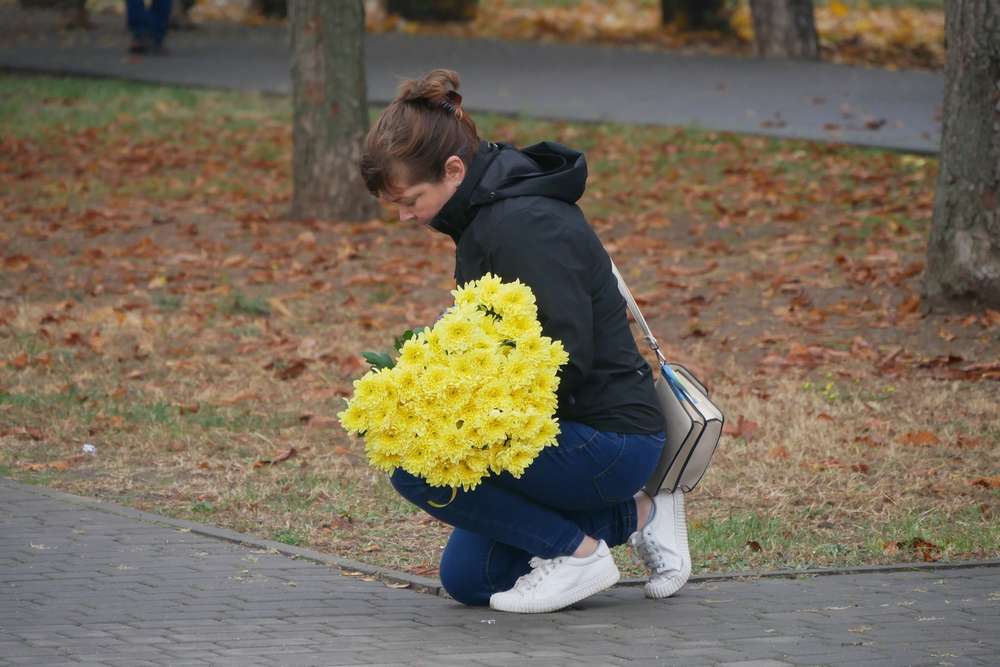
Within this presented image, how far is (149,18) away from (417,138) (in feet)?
52.6

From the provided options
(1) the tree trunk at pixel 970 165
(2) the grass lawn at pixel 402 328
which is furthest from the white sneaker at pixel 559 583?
(1) the tree trunk at pixel 970 165

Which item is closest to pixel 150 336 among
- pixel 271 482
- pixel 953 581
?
pixel 271 482

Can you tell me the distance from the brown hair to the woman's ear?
0.04 ft

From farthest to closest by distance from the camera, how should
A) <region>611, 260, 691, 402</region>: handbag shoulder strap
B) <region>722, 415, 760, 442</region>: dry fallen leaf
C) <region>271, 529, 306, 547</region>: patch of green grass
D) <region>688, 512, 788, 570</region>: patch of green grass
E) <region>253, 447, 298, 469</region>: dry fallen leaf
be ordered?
<region>722, 415, 760, 442</region>: dry fallen leaf → <region>253, 447, 298, 469</region>: dry fallen leaf → <region>271, 529, 306, 547</region>: patch of green grass → <region>688, 512, 788, 570</region>: patch of green grass → <region>611, 260, 691, 402</region>: handbag shoulder strap

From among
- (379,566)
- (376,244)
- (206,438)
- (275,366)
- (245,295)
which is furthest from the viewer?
(376,244)

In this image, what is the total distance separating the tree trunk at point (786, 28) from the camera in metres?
19.3

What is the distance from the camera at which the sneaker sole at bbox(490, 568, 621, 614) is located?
445cm

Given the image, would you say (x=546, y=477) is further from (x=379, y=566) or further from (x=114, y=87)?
(x=114, y=87)

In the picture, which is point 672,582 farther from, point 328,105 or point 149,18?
point 149,18

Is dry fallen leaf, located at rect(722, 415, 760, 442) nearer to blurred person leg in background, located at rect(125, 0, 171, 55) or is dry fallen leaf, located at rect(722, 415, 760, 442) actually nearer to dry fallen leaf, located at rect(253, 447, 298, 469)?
dry fallen leaf, located at rect(253, 447, 298, 469)

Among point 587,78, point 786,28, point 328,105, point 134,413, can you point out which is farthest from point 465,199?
point 786,28

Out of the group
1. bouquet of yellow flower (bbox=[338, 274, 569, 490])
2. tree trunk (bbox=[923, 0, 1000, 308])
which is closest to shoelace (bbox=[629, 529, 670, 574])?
bouquet of yellow flower (bbox=[338, 274, 569, 490])

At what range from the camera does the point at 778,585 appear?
188 inches

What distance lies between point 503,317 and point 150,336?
4693 mm
